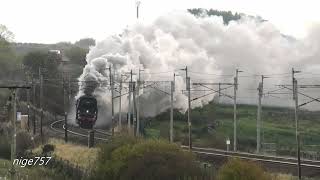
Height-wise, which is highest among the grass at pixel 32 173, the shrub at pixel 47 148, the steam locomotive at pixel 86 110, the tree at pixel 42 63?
the tree at pixel 42 63

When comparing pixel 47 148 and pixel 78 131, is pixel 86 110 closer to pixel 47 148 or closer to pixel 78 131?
pixel 78 131

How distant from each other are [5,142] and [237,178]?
129ft

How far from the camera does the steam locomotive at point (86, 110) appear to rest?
7181 centimetres

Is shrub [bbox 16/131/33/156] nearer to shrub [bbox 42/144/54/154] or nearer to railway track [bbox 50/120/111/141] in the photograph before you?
shrub [bbox 42/144/54/154]

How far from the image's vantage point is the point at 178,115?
324 feet

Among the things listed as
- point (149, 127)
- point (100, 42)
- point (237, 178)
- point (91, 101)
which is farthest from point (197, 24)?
point (237, 178)

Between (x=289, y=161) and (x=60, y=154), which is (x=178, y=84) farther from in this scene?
(x=289, y=161)

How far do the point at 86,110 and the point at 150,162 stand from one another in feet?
110

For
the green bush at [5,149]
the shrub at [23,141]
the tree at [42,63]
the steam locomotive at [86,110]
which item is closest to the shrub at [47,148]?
the shrub at [23,141]

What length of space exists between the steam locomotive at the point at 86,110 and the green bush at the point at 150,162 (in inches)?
1157

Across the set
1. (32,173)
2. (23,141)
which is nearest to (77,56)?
(23,141)

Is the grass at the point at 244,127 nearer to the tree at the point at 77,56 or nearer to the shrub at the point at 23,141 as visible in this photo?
the shrub at the point at 23,141

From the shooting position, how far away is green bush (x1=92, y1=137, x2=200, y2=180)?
130 ft

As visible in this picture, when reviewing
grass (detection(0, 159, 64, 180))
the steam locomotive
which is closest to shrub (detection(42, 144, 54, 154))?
the steam locomotive
